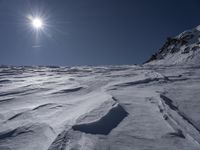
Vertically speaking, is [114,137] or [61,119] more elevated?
[61,119]

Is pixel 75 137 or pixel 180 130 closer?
pixel 75 137

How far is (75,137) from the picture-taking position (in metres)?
1.84

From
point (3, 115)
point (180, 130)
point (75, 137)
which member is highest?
point (3, 115)

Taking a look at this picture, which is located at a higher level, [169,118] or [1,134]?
[1,134]

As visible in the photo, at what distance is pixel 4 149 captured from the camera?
1.71 metres

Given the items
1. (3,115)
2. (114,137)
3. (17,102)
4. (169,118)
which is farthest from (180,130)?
(17,102)

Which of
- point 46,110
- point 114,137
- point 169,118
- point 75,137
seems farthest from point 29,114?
point 169,118

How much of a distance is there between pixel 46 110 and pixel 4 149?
113cm

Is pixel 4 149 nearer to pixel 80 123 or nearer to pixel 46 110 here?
pixel 80 123

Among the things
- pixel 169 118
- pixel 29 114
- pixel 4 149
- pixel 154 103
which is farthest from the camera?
pixel 154 103

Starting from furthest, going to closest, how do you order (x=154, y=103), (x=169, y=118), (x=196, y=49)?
1. (x=196, y=49)
2. (x=154, y=103)
3. (x=169, y=118)

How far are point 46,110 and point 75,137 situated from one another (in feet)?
3.69

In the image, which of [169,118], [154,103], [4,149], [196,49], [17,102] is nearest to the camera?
[4,149]

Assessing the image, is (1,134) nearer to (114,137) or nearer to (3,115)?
(3,115)
